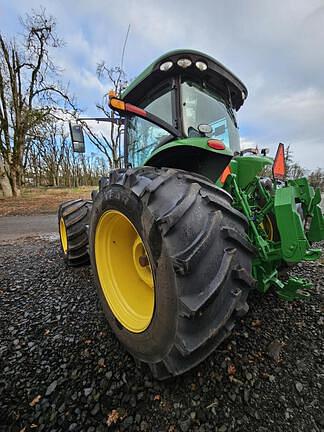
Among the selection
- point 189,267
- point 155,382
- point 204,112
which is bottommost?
point 155,382

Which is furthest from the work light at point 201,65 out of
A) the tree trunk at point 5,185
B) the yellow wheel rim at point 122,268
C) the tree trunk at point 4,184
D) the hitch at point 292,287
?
the tree trunk at point 5,185

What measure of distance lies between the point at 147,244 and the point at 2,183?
15063 millimetres

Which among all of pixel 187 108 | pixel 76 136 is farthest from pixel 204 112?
pixel 76 136

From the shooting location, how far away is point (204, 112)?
1.97 m

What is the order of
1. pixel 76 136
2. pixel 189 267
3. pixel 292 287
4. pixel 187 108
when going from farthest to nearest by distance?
pixel 76 136
pixel 187 108
pixel 292 287
pixel 189 267

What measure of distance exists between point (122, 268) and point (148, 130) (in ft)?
4.51

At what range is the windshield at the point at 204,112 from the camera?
183cm

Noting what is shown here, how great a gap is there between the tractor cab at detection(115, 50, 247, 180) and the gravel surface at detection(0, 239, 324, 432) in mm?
1167

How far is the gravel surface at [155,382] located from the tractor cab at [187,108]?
1.17m

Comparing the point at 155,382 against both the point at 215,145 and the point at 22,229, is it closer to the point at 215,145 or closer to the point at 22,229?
the point at 215,145

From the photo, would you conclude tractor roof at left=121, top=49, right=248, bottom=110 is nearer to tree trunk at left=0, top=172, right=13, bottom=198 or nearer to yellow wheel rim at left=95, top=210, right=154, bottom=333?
yellow wheel rim at left=95, top=210, right=154, bottom=333

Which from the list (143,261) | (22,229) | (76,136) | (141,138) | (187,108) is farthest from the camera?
(22,229)

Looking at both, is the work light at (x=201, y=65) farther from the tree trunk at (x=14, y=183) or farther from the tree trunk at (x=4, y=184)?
the tree trunk at (x=14, y=183)

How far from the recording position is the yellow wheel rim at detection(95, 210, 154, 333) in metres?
1.54
